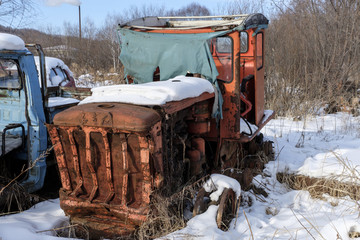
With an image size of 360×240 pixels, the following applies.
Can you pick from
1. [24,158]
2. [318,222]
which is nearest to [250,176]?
[318,222]

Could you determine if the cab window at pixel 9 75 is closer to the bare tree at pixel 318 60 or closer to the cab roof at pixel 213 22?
the cab roof at pixel 213 22

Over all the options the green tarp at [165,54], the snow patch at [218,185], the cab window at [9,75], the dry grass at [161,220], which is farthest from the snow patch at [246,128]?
the cab window at [9,75]

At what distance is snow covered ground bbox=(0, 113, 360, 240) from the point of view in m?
3.19

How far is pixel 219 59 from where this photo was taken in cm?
536

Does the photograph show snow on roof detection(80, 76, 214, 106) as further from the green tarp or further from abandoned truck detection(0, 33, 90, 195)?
abandoned truck detection(0, 33, 90, 195)

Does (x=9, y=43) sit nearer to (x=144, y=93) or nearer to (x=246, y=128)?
(x=144, y=93)

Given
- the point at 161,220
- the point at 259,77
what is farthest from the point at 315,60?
the point at 161,220

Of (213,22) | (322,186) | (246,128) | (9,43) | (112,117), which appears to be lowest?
(322,186)

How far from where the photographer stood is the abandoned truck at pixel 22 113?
172 inches

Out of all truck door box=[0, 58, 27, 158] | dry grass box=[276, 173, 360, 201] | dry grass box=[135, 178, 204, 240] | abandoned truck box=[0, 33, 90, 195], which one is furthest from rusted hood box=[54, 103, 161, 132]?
dry grass box=[276, 173, 360, 201]

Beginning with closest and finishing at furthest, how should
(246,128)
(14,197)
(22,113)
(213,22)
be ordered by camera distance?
(14,197), (22,113), (246,128), (213,22)

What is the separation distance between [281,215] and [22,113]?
11.9 ft

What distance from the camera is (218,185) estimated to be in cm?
386

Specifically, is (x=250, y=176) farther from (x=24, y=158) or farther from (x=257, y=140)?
(x=24, y=158)
